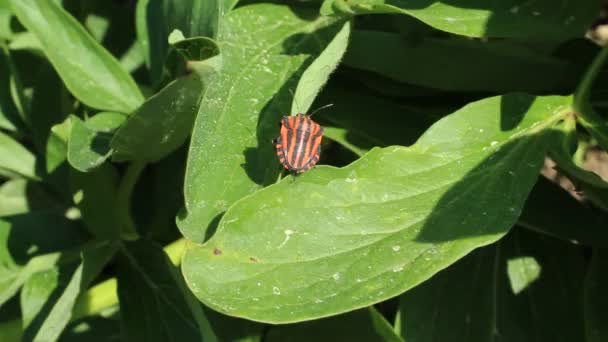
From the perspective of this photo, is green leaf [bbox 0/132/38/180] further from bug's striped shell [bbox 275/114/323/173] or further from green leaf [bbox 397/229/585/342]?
green leaf [bbox 397/229/585/342]

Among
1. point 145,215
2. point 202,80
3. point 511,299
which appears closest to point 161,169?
point 145,215

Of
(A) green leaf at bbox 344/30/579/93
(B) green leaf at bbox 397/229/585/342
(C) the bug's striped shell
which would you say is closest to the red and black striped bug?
(C) the bug's striped shell

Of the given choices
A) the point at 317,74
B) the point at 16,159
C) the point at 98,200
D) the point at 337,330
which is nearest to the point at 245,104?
the point at 317,74

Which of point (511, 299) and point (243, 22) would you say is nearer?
point (243, 22)

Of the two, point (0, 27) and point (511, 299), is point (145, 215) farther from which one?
point (511, 299)

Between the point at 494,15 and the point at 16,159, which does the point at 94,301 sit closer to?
the point at 16,159

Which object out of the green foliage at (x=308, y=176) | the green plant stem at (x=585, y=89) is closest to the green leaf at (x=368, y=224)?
the green foliage at (x=308, y=176)
